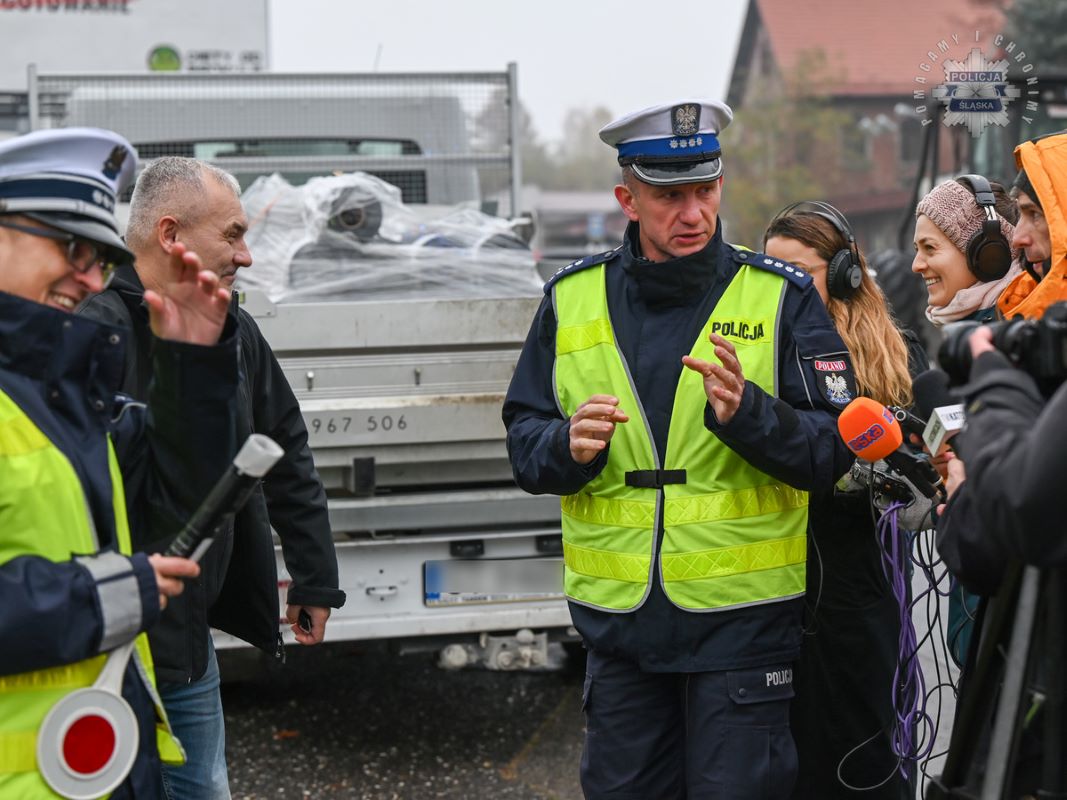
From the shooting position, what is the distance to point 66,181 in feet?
7.13

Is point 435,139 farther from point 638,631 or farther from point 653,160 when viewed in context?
point 638,631

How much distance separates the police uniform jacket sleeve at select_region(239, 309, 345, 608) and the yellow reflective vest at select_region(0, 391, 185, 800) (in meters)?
1.23

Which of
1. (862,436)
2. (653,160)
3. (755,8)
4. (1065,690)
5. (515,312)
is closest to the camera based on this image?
(1065,690)

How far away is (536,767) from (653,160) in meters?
2.60

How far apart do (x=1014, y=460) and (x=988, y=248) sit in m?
1.59

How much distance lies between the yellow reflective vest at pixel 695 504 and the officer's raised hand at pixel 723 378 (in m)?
0.18

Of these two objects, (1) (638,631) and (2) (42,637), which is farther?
(1) (638,631)

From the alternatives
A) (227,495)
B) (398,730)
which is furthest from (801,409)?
(398,730)

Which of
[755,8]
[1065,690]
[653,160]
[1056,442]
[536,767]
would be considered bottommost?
[536,767]

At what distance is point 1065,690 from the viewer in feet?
6.77

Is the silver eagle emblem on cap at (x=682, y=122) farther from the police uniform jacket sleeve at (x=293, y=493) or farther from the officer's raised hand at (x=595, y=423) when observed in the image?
the police uniform jacket sleeve at (x=293, y=493)

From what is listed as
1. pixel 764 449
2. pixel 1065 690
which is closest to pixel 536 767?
pixel 764 449

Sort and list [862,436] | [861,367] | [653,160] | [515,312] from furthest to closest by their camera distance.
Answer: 1. [515,312]
2. [861,367]
3. [653,160]
4. [862,436]

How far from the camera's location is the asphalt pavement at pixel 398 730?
4.84m
